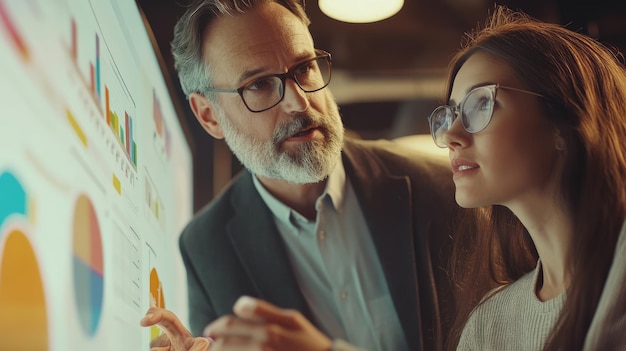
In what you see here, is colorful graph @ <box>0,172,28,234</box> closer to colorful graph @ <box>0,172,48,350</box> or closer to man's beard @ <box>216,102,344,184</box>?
colorful graph @ <box>0,172,48,350</box>

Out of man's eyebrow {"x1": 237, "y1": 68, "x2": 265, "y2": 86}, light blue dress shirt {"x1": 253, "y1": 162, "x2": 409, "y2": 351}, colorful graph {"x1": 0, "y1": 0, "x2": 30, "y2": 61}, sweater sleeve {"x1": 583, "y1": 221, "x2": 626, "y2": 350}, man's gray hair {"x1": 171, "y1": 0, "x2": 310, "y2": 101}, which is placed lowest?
light blue dress shirt {"x1": 253, "y1": 162, "x2": 409, "y2": 351}

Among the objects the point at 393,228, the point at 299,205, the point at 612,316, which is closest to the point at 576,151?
the point at 612,316

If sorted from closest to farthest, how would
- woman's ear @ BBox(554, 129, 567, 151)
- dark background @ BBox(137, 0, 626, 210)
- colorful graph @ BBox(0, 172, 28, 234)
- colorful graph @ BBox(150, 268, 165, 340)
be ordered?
colorful graph @ BBox(0, 172, 28, 234), woman's ear @ BBox(554, 129, 567, 151), colorful graph @ BBox(150, 268, 165, 340), dark background @ BBox(137, 0, 626, 210)

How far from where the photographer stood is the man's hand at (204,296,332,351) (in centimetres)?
83

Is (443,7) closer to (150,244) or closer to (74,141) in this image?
(150,244)

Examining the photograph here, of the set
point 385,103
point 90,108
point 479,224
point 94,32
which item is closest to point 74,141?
point 90,108

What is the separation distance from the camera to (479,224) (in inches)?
52.5

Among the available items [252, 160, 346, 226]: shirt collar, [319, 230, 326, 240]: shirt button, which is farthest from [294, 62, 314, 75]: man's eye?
[319, 230, 326, 240]: shirt button

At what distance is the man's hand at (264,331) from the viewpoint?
2.72ft

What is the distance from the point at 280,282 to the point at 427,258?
1.07ft

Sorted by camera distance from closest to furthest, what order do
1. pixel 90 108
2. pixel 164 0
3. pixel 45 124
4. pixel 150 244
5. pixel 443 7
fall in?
pixel 45 124
pixel 90 108
pixel 150 244
pixel 164 0
pixel 443 7

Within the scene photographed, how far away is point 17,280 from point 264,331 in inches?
11.4

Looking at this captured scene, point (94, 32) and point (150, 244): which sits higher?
point (94, 32)

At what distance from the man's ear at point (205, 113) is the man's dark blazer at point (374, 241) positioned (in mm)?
115
